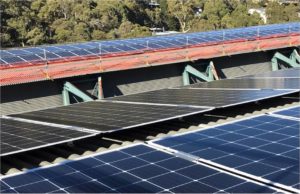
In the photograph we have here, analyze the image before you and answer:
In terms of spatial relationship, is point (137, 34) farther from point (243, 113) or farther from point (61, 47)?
point (243, 113)

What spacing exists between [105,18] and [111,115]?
6703 cm

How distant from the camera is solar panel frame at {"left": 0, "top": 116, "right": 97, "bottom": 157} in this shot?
11334 millimetres

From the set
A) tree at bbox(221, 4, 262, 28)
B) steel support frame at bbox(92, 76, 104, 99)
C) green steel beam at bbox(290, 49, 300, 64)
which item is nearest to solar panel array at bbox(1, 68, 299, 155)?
steel support frame at bbox(92, 76, 104, 99)

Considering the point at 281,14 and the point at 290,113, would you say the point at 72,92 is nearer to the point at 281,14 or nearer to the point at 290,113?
the point at 290,113

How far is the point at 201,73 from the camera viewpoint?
30.3 m

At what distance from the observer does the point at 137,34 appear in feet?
238

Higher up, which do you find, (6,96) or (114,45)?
(114,45)

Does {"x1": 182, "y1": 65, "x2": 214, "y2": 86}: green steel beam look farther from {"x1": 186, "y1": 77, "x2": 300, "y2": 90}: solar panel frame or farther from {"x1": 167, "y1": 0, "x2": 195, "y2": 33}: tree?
{"x1": 167, "y1": 0, "x2": 195, "y2": 33}: tree

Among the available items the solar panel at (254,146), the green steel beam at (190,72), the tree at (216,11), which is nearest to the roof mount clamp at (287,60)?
the green steel beam at (190,72)

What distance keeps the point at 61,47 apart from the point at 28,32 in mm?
36082

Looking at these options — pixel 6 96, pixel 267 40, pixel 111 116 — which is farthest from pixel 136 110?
pixel 267 40

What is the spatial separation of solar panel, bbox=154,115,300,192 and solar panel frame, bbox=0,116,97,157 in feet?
8.71

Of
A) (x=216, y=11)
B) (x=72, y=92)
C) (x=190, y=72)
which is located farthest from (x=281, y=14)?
(x=72, y=92)

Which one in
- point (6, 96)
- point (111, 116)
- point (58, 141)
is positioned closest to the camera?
point (58, 141)
